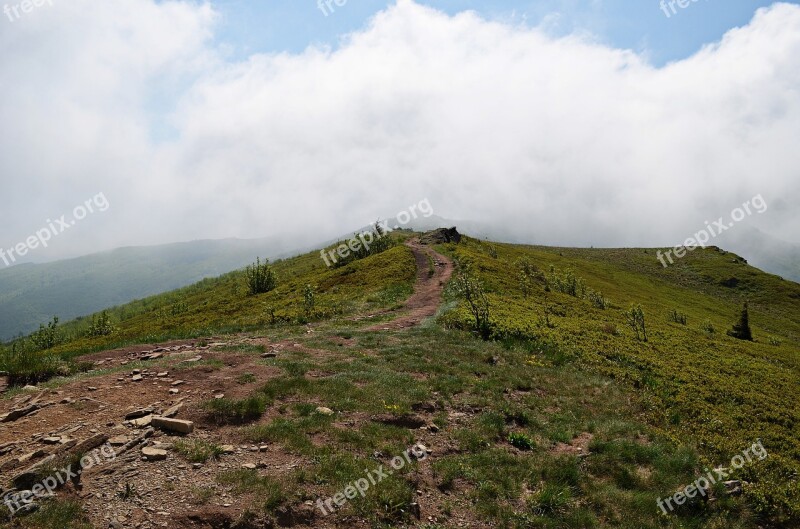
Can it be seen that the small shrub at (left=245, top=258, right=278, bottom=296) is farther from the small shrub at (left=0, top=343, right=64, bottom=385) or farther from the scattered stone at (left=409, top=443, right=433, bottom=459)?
the scattered stone at (left=409, top=443, right=433, bottom=459)

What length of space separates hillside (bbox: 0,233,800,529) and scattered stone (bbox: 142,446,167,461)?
4 cm

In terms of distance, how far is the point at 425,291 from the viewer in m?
47.8

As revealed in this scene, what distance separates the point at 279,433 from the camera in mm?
12531

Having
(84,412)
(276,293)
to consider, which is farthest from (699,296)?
(84,412)

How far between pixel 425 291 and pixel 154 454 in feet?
126

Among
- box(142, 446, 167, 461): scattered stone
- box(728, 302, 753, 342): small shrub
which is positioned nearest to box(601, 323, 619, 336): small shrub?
box(728, 302, 753, 342): small shrub

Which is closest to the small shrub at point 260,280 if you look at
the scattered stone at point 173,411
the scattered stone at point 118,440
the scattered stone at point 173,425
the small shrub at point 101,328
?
the small shrub at point 101,328

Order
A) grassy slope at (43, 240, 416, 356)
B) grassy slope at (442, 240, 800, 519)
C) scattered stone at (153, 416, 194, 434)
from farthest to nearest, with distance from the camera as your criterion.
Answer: grassy slope at (43, 240, 416, 356)
grassy slope at (442, 240, 800, 519)
scattered stone at (153, 416, 194, 434)

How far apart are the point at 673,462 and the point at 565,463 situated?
405 cm

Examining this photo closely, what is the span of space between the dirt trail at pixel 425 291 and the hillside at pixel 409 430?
2742mm

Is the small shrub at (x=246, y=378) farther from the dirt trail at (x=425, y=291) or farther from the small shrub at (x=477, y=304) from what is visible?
the small shrub at (x=477, y=304)

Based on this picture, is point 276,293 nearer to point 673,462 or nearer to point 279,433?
point 279,433

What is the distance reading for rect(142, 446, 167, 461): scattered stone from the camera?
10422 millimetres

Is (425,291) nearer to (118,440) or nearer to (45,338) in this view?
(118,440)
